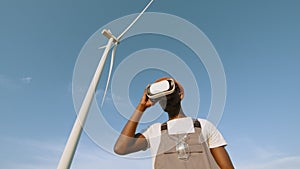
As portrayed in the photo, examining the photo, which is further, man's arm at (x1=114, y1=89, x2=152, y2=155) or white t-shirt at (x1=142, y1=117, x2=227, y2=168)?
man's arm at (x1=114, y1=89, x2=152, y2=155)

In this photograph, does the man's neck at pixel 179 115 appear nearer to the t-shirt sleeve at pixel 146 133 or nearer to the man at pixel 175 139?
the man at pixel 175 139

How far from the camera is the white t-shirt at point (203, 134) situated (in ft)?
8.51

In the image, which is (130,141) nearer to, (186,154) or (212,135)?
(186,154)

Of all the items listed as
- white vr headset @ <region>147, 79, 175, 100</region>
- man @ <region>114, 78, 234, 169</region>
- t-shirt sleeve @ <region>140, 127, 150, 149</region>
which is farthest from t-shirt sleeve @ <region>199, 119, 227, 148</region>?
t-shirt sleeve @ <region>140, 127, 150, 149</region>

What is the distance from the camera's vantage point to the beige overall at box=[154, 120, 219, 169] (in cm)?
248

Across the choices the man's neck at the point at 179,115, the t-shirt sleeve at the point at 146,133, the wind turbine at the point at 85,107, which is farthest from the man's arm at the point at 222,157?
the wind turbine at the point at 85,107

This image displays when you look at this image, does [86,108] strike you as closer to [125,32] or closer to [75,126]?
[75,126]

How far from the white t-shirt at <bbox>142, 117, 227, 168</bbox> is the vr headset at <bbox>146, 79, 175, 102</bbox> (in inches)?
15.9

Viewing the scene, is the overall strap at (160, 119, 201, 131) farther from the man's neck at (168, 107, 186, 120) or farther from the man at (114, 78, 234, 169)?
the man's neck at (168, 107, 186, 120)

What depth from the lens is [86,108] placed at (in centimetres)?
696

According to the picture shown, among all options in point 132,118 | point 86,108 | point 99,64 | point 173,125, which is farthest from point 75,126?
point 173,125

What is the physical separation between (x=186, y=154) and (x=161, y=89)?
860mm

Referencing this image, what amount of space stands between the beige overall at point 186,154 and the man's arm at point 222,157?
0.05 m

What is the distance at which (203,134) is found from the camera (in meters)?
2.65
